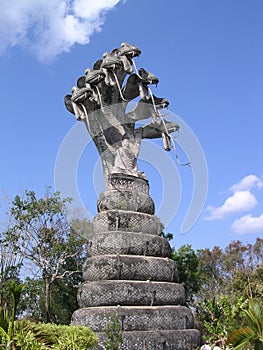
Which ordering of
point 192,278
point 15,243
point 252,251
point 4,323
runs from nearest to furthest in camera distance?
point 4,323
point 15,243
point 192,278
point 252,251

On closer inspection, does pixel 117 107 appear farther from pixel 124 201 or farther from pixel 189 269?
pixel 189 269

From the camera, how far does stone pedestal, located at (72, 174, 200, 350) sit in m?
9.16

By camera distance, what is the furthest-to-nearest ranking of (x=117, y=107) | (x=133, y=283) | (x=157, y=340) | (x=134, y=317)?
(x=117, y=107) → (x=133, y=283) → (x=134, y=317) → (x=157, y=340)

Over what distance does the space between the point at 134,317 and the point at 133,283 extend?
2.55ft

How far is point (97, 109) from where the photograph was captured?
12.4 metres

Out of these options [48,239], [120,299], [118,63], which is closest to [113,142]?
[118,63]

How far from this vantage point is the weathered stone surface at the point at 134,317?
911cm

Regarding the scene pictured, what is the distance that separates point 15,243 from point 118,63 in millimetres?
13107

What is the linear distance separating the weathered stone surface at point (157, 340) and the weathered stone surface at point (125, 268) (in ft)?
4.30

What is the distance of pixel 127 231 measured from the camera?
10.7 meters

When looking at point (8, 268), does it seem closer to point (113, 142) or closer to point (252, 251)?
point (113, 142)

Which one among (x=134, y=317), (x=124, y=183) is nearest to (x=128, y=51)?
(x=124, y=183)

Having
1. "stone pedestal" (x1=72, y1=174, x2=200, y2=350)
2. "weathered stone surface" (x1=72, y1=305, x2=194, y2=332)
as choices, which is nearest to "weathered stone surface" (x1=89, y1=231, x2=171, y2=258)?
"stone pedestal" (x1=72, y1=174, x2=200, y2=350)

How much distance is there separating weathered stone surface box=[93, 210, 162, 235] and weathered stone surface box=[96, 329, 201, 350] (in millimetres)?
2623
